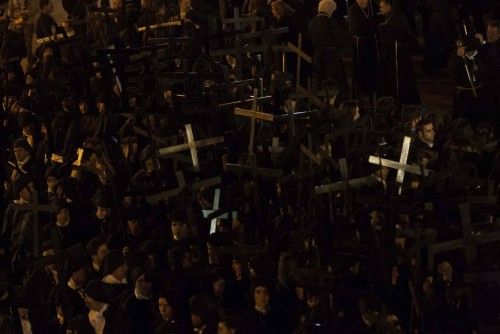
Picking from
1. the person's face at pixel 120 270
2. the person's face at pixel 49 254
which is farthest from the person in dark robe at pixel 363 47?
the person's face at pixel 120 270

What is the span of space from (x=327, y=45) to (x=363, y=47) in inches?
27.3

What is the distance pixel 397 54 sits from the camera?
72.3ft

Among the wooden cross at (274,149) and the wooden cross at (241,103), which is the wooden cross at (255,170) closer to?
the wooden cross at (274,149)

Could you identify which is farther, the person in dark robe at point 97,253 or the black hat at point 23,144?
the black hat at point 23,144

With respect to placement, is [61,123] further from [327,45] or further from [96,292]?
[96,292]

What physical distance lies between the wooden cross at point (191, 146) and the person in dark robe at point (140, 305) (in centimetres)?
238

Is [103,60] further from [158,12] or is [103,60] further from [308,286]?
[308,286]

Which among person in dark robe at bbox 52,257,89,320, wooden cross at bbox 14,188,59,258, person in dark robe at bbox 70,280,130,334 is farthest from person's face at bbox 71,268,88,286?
person in dark robe at bbox 70,280,130,334

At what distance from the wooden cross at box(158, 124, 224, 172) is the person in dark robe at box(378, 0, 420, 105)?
176 inches

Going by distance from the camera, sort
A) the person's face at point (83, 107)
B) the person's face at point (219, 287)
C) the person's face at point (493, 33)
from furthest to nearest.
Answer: the person's face at point (83, 107) < the person's face at point (493, 33) < the person's face at point (219, 287)

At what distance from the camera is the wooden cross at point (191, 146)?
A: 59.2 feet

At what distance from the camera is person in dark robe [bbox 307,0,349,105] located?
21984 mm

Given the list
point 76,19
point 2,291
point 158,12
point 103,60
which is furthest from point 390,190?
point 76,19

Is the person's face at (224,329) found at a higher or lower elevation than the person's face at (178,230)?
lower
